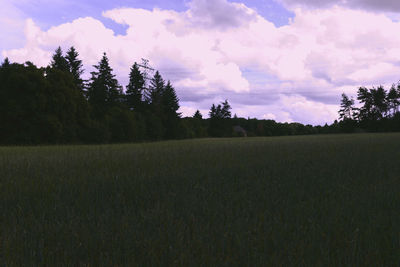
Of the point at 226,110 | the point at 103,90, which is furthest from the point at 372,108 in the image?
the point at 103,90

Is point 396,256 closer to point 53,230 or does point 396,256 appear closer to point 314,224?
point 314,224

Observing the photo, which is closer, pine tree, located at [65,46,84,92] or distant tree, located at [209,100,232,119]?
pine tree, located at [65,46,84,92]

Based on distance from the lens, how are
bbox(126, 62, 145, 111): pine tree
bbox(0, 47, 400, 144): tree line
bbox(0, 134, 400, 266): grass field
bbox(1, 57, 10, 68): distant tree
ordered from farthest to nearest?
bbox(126, 62, 145, 111): pine tree, bbox(1, 57, 10, 68): distant tree, bbox(0, 47, 400, 144): tree line, bbox(0, 134, 400, 266): grass field

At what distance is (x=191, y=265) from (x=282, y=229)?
1.60m

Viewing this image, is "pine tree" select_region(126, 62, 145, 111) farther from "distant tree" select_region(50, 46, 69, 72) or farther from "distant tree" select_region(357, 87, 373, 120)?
"distant tree" select_region(357, 87, 373, 120)

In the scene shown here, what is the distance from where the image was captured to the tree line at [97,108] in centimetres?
3378

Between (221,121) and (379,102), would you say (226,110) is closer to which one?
(221,121)

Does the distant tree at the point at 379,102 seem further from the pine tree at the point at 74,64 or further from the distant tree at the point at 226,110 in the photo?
the pine tree at the point at 74,64

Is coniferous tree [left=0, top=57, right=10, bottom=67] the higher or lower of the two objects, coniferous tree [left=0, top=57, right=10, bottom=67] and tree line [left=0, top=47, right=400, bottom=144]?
the higher

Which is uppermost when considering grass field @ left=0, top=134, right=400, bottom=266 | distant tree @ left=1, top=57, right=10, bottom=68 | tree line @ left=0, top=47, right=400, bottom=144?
distant tree @ left=1, top=57, right=10, bottom=68

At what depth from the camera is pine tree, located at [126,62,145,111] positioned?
62.7 m

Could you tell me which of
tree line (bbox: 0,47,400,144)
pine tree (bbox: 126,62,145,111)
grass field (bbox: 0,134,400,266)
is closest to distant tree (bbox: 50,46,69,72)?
tree line (bbox: 0,47,400,144)

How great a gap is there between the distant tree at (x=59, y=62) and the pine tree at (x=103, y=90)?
15.8 feet

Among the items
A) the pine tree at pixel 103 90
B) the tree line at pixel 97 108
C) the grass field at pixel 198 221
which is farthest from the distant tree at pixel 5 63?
the grass field at pixel 198 221
